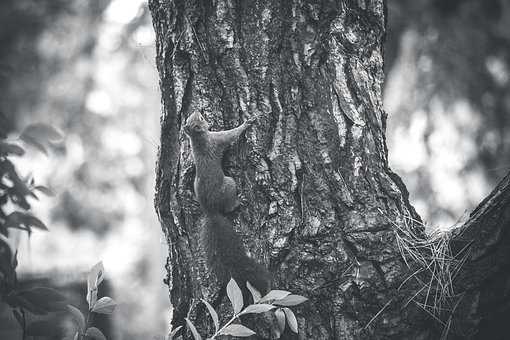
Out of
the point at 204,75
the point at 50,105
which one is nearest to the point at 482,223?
the point at 204,75

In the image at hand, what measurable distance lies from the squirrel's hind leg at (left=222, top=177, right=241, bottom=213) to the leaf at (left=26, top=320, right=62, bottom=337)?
1.62ft

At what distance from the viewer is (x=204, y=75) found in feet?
3.83

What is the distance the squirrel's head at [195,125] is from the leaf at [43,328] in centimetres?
59

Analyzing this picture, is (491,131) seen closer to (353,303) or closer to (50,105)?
(353,303)

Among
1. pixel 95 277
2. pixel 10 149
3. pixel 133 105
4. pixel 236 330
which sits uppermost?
pixel 133 105

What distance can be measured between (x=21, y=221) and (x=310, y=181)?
2.11 feet

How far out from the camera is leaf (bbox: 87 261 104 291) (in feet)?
3.04

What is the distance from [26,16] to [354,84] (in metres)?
3.15

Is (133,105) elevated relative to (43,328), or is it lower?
elevated

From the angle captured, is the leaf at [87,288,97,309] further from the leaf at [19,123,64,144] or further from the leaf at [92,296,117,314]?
the leaf at [19,123,64,144]

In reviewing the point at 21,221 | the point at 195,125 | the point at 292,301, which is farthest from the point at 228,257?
the point at 21,221

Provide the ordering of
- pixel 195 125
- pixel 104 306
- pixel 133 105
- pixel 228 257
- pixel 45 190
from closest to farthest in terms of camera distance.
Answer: pixel 45 190 < pixel 104 306 < pixel 228 257 < pixel 195 125 < pixel 133 105

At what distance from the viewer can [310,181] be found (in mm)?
1109

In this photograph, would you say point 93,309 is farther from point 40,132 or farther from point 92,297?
point 40,132
